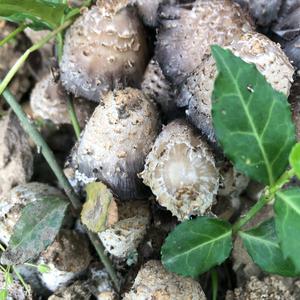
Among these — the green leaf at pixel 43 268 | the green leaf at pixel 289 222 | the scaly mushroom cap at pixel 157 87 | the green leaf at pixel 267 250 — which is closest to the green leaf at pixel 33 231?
the green leaf at pixel 43 268

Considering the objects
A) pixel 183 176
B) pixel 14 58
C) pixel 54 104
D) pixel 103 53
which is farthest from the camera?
pixel 14 58

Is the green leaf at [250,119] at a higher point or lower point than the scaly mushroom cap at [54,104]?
higher

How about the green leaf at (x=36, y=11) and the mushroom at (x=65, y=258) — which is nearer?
the green leaf at (x=36, y=11)

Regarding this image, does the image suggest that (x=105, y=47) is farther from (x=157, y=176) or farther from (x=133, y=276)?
(x=133, y=276)

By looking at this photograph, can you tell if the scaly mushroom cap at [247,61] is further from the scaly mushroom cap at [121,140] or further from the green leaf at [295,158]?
the green leaf at [295,158]

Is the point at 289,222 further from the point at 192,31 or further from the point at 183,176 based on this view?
the point at 192,31

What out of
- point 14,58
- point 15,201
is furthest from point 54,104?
point 15,201
